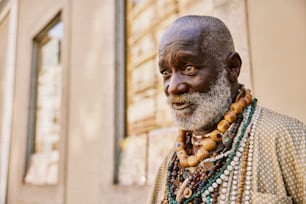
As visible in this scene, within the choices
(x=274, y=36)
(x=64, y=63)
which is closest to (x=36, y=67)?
(x=64, y=63)

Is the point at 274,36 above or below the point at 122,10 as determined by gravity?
below

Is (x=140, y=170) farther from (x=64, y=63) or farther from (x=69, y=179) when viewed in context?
(x=64, y=63)

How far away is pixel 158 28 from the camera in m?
3.75

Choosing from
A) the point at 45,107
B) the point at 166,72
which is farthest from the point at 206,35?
the point at 45,107

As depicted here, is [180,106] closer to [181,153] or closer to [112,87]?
[181,153]

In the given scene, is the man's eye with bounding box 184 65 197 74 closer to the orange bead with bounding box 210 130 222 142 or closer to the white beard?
the white beard

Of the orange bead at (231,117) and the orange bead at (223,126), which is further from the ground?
the orange bead at (231,117)

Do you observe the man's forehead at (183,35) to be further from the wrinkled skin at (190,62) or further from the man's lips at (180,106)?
the man's lips at (180,106)

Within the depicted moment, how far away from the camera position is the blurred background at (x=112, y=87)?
220 cm

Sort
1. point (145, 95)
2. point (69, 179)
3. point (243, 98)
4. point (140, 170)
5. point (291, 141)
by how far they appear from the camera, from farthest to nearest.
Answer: point (69, 179) < point (145, 95) < point (140, 170) < point (243, 98) < point (291, 141)

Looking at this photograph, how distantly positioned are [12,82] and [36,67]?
775 mm

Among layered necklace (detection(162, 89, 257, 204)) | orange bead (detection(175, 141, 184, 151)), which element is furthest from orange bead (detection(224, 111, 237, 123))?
orange bead (detection(175, 141, 184, 151))

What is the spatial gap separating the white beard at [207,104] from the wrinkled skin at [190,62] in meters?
0.02

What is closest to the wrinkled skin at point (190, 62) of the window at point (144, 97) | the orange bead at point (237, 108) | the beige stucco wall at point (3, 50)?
the orange bead at point (237, 108)
